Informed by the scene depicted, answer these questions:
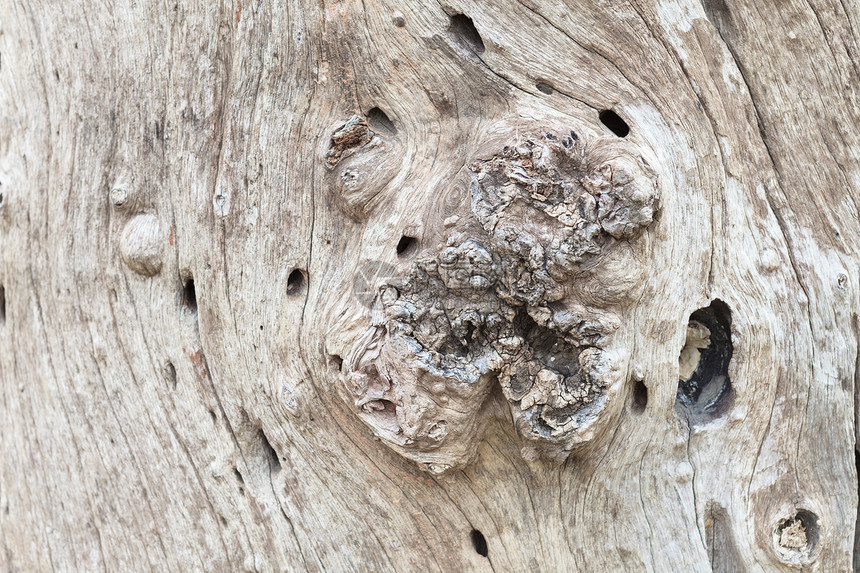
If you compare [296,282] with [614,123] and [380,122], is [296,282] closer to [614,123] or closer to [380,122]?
[380,122]

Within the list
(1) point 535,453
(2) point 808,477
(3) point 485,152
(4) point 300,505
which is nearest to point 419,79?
(3) point 485,152

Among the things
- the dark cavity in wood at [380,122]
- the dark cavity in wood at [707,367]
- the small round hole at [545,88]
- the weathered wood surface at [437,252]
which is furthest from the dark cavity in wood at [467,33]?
the dark cavity in wood at [707,367]

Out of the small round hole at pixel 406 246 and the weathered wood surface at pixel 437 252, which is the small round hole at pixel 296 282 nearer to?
the weathered wood surface at pixel 437 252

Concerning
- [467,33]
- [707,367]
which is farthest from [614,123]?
[707,367]

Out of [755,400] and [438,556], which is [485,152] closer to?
[755,400]

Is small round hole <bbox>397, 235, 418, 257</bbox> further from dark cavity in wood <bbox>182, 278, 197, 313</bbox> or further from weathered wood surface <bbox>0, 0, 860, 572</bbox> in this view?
dark cavity in wood <bbox>182, 278, 197, 313</bbox>
